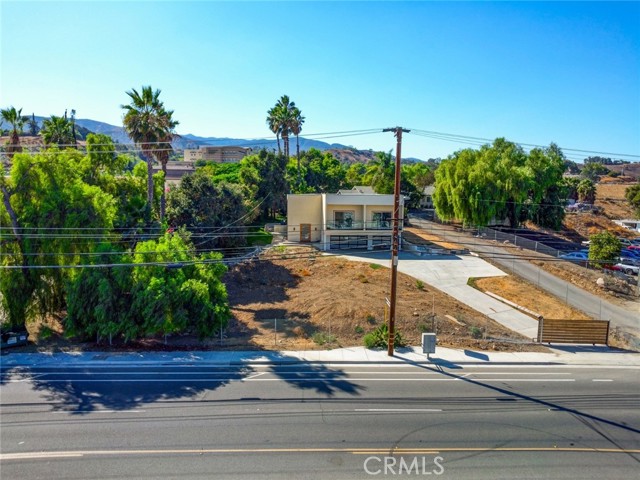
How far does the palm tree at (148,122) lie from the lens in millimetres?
31375

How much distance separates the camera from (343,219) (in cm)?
4384

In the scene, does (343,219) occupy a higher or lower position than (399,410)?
higher

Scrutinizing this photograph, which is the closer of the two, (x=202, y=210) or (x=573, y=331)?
(x=573, y=331)

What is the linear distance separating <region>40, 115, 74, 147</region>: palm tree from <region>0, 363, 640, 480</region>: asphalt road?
2798cm

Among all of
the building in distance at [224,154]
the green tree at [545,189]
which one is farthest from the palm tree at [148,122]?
the building in distance at [224,154]

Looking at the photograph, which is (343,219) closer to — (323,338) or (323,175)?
(323,338)

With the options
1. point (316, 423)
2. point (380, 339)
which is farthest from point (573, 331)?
point (316, 423)

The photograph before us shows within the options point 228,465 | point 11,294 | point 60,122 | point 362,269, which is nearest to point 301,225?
point 362,269

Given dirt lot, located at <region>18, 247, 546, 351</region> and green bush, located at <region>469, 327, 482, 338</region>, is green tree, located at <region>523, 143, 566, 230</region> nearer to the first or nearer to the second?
dirt lot, located at <region>18, 247, 546, 351</region>

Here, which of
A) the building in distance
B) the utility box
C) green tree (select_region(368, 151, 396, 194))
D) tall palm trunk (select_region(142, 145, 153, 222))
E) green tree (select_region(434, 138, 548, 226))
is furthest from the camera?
the building in distance

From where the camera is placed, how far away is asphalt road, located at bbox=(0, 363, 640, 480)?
10.8 m

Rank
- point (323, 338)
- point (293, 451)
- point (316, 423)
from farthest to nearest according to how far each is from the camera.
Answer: point (323, 338) → point (316, 423) → point (293, 451)

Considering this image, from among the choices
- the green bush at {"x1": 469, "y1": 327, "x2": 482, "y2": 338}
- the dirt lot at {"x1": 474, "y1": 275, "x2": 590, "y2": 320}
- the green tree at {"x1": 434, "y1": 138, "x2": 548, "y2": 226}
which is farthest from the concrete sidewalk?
the green tree at {"x1": 434, "y1": 138, "x2": 548, "y2": 226}

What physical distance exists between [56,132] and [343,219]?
28.5m
